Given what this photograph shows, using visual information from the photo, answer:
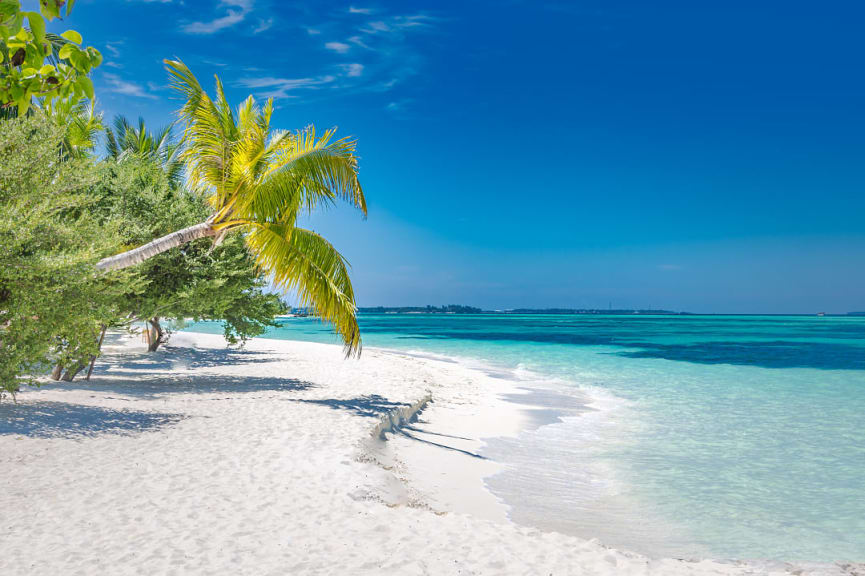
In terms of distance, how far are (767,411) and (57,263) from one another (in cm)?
1782

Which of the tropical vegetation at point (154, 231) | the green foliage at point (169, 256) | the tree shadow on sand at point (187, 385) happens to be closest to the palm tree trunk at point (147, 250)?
the tropical vegetation at point (154, 231)

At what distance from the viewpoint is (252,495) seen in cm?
608

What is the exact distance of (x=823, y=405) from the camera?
1770 centimetres

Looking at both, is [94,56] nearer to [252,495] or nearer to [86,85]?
[86,85]

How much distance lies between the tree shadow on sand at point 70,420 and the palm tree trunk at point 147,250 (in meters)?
2.49

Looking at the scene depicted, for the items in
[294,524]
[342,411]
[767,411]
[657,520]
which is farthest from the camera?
[767,411]

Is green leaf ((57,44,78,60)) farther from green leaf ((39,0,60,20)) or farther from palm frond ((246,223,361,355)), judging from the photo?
palm frond ((246,223,361,355))

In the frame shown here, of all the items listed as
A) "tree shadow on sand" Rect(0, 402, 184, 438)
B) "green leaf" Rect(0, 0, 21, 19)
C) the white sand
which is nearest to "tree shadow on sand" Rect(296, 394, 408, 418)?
the white sand

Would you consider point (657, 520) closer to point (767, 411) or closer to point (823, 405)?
point (767, 411)

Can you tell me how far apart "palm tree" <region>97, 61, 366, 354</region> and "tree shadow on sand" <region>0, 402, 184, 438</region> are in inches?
127

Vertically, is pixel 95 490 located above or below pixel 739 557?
above

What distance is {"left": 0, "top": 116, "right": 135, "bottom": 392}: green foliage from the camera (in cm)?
782

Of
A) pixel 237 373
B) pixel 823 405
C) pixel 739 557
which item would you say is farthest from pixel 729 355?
pixel 739 557

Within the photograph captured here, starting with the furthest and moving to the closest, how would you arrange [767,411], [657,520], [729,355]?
[729,355] < [767,411] < [657,520]
